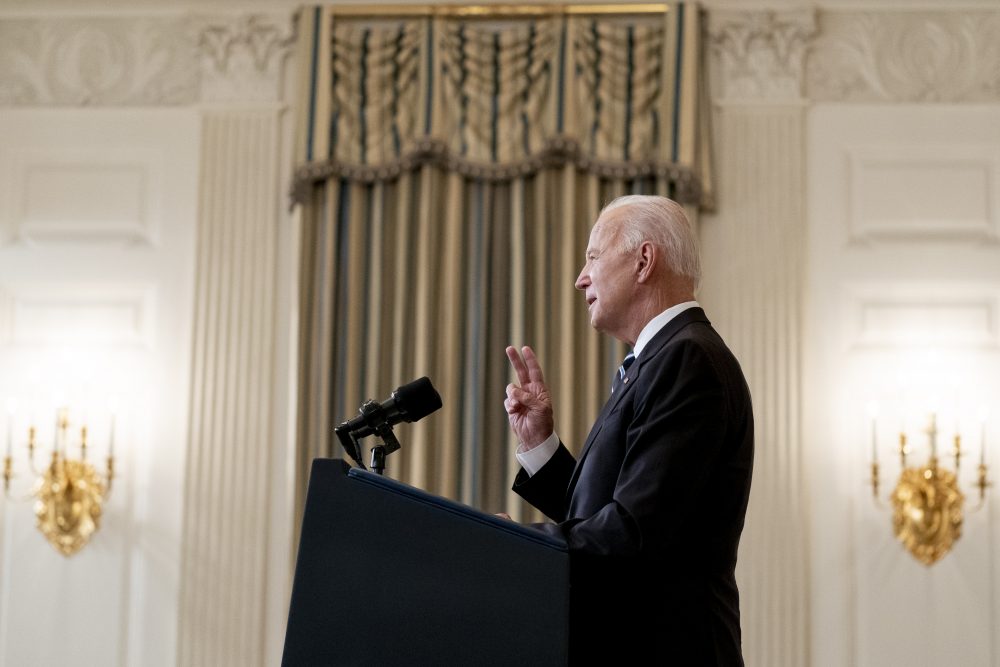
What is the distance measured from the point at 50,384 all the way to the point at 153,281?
0.63 meters

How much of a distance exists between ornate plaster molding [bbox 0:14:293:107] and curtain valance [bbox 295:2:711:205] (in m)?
0.24

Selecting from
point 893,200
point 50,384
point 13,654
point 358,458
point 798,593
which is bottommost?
point 13,654

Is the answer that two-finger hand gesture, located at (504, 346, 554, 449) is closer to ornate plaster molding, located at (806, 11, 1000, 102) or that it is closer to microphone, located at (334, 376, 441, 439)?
microphone, located at (334, 376, 441, 439)

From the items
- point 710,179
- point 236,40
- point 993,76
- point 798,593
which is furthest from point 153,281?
point 993,76

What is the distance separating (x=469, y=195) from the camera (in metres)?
5.27

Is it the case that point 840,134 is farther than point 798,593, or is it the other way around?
point 840,134

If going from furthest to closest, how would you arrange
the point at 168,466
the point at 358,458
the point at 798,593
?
the point at 168,466 → the point at 798,593 → the point at 358,458

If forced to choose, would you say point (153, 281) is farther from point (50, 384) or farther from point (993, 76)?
point (993, 76)

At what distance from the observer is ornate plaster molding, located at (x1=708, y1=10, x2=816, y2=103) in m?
5.25

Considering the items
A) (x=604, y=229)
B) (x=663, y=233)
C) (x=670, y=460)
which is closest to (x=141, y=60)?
(x=604, y=229)

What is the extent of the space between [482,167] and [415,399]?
3042mm

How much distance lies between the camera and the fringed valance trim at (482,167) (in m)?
5.14

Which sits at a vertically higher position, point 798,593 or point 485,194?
point 485,194

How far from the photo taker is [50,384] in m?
5.32
